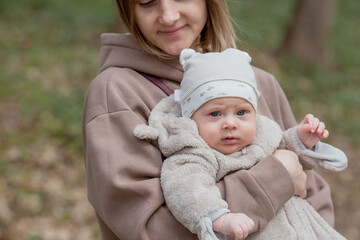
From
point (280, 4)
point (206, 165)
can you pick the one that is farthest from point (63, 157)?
point (280, 4)

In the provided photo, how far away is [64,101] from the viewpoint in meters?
6.72

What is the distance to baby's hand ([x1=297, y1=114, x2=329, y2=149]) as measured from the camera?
2.25 m

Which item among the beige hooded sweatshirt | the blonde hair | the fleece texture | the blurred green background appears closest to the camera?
the fleece texture

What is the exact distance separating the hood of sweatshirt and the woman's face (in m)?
0.07

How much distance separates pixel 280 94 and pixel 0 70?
18.3ft

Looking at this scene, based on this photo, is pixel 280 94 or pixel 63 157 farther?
pixel 63 157

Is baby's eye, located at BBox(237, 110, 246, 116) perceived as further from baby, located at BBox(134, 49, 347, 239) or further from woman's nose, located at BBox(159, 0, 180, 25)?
woman's nose, located at BBox(159, 0, 180, 25)

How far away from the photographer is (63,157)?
5.70 meters

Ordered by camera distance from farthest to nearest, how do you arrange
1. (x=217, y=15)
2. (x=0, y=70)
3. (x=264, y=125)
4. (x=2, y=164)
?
(x=0, y=70)
(x=2, y=164)
(x=217, y=15)
(x=264, y=125)

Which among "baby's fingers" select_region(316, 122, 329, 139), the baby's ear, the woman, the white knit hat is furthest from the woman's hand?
the baby's ear

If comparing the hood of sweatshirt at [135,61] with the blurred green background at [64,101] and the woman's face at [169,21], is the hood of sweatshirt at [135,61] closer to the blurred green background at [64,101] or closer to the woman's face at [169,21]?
the woman's face at [169,21]

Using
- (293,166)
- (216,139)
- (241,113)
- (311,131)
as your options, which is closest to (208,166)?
(216,139)

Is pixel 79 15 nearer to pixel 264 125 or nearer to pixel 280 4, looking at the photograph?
pixel 280 4

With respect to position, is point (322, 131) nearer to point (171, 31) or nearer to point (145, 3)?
point (171, 31)
